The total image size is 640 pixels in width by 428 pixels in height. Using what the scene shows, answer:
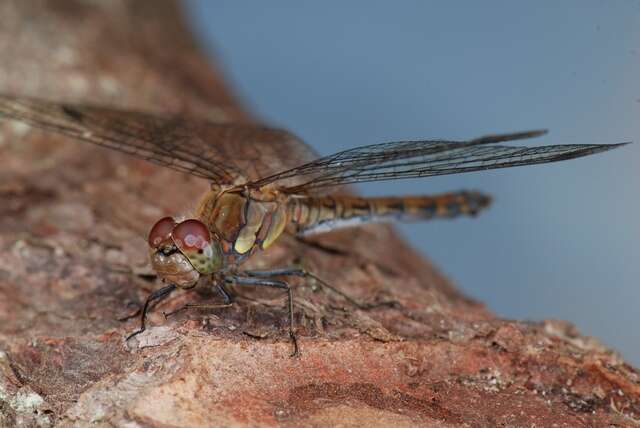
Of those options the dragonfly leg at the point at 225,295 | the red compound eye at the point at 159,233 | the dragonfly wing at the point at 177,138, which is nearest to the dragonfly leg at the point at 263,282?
the dragonfly leg at the point at 225,295

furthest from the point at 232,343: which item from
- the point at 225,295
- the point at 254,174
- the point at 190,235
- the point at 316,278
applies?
the point at 254,174

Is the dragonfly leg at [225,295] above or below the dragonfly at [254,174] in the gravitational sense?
below

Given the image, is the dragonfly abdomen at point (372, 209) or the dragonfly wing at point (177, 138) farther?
the dragonfly abdomen at point (372, 209)

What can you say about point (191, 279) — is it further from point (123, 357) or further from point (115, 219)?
point (115, 219)

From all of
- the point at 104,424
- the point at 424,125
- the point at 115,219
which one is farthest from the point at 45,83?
Result: the point at 424,125

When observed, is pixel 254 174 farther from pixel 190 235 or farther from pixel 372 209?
pixel 190 235

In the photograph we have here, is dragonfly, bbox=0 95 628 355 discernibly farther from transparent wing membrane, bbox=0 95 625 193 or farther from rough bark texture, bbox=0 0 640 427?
rough bark texture, bbox=0 0 640 427

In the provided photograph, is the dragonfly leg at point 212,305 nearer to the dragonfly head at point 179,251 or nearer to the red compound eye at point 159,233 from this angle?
the dragonfly head at point 179,251
